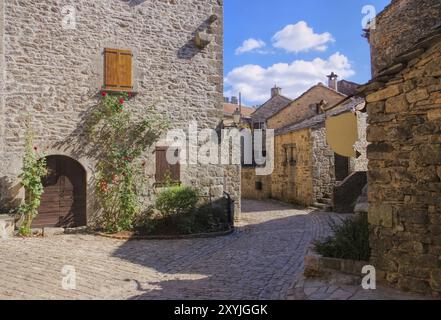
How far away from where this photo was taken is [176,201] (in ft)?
30.3

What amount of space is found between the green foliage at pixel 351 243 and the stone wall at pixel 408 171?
1.18ft

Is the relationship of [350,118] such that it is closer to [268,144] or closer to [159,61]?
[159,61]

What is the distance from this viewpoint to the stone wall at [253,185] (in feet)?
62.3

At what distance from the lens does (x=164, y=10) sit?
10398mm

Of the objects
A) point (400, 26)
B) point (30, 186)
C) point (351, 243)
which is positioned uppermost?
point (400, 26)

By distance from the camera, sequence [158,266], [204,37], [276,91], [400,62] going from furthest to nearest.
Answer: [276,91] < [204,37] < [158,266] < [400,62]

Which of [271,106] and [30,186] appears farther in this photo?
[271,106]

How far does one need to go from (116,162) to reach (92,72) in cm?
247

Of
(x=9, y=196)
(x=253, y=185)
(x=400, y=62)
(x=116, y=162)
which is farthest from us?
(x=253, y=185)

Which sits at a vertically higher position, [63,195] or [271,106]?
[271,106]

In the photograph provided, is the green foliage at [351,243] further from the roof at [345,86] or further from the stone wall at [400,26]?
the roof at [345,86]

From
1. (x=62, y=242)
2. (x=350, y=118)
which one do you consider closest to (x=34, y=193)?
(x=62, y=242)

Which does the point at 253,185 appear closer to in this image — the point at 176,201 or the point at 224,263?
the point at 176,201

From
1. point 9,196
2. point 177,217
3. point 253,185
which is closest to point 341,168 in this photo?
point 253,185
